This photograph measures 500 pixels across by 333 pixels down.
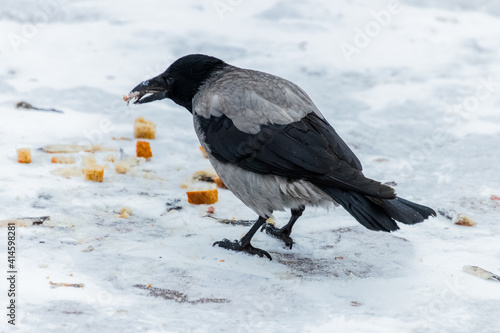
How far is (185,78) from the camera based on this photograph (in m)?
4.81

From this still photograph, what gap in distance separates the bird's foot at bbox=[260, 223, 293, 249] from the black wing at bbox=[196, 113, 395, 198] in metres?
0.58

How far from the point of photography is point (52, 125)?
250 inches

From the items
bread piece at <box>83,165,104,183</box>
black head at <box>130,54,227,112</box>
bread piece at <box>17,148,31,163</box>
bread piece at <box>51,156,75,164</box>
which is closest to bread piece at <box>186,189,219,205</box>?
black head at <box>130,54,227,112</box>

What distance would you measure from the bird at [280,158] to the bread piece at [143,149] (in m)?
1.27

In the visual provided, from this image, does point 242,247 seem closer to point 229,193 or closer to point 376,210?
point 376,210

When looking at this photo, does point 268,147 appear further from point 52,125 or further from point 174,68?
point 52,125

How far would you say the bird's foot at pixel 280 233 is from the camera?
439 centimetres

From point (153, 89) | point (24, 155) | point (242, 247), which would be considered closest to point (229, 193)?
point (153, 89)

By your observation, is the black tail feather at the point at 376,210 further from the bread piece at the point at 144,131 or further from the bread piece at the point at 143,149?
the bread piece at the point at 144,131

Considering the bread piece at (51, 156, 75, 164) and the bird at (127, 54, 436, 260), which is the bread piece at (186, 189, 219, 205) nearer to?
the bird at (127, 54, 436, 260)

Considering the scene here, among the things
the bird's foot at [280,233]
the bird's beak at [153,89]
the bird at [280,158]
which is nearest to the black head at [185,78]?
the bird's beak at [153,89]

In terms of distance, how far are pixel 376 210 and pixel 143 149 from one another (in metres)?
2.54

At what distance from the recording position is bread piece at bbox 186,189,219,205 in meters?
4.90

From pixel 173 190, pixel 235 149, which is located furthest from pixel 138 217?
pixel 235 149
